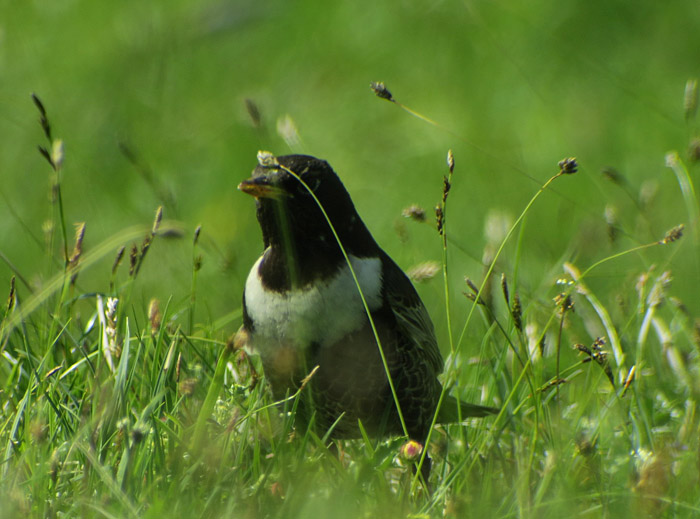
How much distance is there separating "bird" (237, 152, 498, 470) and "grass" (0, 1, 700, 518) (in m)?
0.14

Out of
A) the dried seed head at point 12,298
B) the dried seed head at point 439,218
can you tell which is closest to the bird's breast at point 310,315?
the dried seed head at point 439,218

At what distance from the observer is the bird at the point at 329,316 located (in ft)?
11.3

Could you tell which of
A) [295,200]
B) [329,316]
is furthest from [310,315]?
[295,200]

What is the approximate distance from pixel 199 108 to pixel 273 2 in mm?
1297

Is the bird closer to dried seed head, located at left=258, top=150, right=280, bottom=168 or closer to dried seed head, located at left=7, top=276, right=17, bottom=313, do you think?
dried seed head, located at left=258, top=150, right=280, bottom=168

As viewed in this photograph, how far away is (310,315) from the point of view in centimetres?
342

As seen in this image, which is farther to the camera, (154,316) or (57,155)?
(57,155)

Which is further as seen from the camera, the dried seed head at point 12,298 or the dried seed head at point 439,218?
the dried seed head at point 12,298

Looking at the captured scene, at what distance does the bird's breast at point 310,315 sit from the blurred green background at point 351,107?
2.63 m

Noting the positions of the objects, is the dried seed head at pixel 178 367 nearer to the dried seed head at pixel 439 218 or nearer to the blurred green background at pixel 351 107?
the dried seed head at pixel 439 218

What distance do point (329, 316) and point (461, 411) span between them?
2.07 ft

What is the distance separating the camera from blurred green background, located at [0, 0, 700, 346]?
263 inches

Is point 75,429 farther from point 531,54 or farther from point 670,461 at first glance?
point 531,54

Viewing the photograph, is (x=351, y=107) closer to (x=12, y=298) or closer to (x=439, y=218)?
(x=12, y=298)
